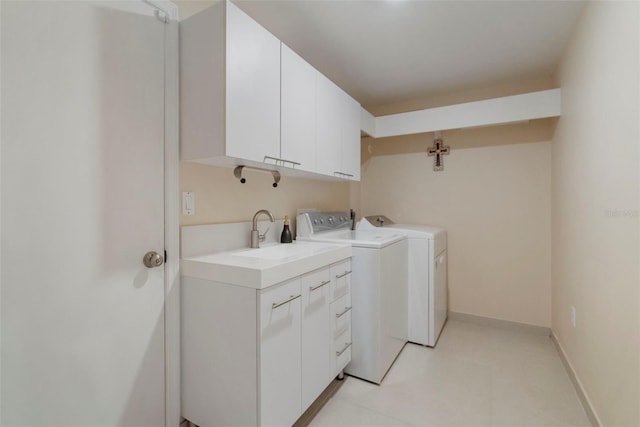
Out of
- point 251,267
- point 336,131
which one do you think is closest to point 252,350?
point 251,267

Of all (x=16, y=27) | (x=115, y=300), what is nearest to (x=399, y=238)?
(x=115, y=300)

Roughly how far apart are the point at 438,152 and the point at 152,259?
272 cm

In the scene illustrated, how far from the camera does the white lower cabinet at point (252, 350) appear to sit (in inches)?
48.4

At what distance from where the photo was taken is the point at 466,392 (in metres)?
1.83

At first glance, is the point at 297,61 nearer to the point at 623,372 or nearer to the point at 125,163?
the point at 125,163

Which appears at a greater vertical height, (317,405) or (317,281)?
(317,281)

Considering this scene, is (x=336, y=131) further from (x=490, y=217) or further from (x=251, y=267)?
(x=490, y=217)

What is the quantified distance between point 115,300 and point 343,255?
3.81 feet

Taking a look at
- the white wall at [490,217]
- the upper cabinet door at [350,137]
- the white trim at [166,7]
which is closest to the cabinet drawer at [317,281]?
the upper cabinet door at [350,137]

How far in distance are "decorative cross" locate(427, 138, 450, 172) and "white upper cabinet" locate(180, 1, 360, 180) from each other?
5.78 ft

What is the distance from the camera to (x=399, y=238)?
2.26 metres

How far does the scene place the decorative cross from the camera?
3014mm

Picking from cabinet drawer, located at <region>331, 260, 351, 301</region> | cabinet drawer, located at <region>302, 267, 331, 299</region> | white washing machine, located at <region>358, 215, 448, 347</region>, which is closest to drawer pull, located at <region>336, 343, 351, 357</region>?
cabinet drawer, located at <region>331, 260, 351, 301</region>

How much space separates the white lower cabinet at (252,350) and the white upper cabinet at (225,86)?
639mm
